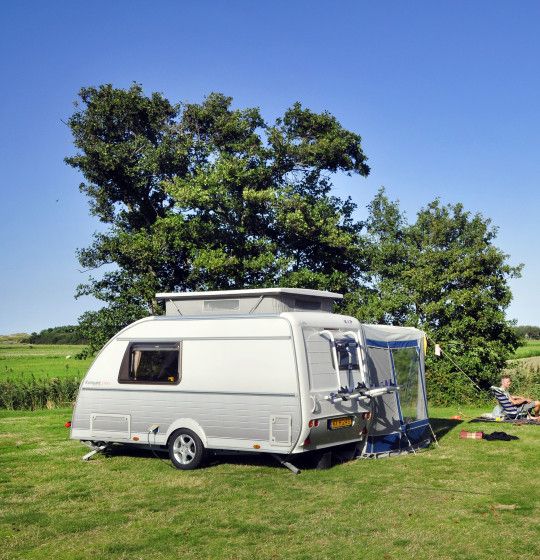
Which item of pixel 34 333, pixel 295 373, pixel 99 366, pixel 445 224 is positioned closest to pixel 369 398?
pixel 295 373

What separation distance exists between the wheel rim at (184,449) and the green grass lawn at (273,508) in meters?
0.36

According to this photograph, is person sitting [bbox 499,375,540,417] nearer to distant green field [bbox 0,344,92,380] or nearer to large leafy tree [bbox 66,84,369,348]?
large leafy tree [bbox 66,84,369,348]

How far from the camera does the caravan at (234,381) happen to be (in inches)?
439

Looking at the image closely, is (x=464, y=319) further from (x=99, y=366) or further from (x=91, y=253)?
(x=99, y=366)

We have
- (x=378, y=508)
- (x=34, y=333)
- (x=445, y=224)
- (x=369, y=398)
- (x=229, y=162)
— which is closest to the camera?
(x=378, y=508)

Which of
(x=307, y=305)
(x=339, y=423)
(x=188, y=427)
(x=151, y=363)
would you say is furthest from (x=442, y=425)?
(x=151, y=363)

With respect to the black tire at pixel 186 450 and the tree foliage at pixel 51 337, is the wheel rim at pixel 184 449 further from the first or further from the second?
the tree foliage at pixel 51 337

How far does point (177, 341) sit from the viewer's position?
12336 millimetres

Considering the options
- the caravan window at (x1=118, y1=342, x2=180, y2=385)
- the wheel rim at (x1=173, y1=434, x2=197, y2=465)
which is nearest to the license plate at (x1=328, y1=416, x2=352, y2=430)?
the wheel rim at (x1=173, y1=434, x2=197, y2=465)

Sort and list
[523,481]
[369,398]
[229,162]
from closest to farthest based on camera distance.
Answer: [523,481] < [369,398] < [229,162]

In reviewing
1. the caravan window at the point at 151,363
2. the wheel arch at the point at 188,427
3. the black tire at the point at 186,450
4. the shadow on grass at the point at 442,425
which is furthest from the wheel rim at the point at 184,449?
the shadow on grass at the point at 442,425

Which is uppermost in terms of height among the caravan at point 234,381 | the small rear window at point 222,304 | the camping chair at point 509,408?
the small rear window at point 222,304

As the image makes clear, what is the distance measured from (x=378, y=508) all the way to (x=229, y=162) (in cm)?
1872

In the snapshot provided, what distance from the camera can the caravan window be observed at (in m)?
12.2
